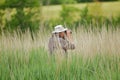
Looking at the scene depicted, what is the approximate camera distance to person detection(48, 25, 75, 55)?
17.1 ft

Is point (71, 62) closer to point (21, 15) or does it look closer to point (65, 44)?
point (65, 44)

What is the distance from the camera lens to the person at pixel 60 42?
522 centimetres

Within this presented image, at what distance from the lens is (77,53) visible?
523 centimetres

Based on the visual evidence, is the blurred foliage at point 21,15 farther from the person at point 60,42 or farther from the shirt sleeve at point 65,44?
the shirt sleeve at point 65,44

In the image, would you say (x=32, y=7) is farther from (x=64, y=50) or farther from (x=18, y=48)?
(x=64, y=50)

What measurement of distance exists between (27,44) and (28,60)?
1.09m

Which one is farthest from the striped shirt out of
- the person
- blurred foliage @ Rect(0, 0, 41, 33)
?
blurred foliage @ Rect(0, 0, 41, 33)

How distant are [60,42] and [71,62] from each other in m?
0.54

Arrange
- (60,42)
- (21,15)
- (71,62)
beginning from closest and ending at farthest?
(71,62)
(60,42)
(21,15)

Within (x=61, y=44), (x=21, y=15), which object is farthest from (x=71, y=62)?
(x=21, y=15)

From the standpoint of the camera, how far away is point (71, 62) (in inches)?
195

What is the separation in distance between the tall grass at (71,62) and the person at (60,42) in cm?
10

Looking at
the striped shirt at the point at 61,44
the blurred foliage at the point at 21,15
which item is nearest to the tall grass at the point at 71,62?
the striped shirt at the point at 61,44

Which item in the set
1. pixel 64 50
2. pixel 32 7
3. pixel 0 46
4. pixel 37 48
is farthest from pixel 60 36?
pixel 32 7
